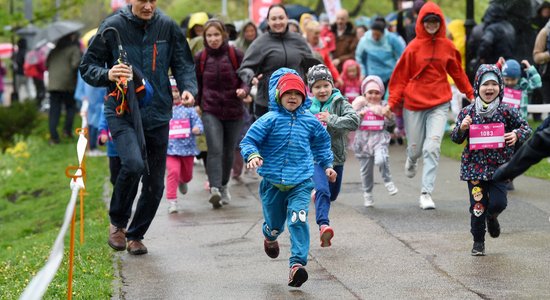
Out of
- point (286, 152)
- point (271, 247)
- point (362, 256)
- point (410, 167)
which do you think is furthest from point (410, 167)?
point (286, 152)

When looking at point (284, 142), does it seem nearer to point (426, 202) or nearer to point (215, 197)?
point (426, 202)

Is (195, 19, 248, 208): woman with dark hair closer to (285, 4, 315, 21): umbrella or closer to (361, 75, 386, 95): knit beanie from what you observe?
(361, 75, 386, 95): knit beanie

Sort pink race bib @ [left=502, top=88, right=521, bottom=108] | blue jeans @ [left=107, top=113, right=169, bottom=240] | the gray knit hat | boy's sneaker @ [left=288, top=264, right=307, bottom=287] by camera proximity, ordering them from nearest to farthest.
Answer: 1. boy's sneaker @ [left=288, top=264, right=307, bottom=287]
2. blue jeans @ [left=107, top=113, right=169, bottom=240]
3. the gray knit hat
4. pink race bib @ [left=502, top=88, right=521, bottom=108]

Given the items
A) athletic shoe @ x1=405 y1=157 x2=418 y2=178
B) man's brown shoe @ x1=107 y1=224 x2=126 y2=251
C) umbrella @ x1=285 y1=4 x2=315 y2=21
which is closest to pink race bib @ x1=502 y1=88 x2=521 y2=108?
athletic shoe @ x1=405 y1=157 x2=418 y2=178

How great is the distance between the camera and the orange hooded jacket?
463 inches

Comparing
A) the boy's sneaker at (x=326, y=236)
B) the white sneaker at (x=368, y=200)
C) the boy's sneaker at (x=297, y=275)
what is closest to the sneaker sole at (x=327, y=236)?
the boy's sneaker at (x=326, y=236)

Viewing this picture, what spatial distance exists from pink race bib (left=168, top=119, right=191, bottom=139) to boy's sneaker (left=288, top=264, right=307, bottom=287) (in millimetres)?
4648

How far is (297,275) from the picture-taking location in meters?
7.79

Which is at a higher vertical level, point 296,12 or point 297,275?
point 296,12

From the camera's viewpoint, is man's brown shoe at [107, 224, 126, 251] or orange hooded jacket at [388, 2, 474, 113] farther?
orange hooded jacket at [388, 2, 474, 113]

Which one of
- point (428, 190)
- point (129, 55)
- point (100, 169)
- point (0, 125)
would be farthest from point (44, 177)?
point (129, 55)

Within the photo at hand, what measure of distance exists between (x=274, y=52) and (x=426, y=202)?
2.16m

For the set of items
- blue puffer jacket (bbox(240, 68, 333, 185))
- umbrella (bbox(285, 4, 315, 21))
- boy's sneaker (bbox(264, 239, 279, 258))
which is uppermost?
blue puffer jacket (bbox(240, 68, 333, 185))

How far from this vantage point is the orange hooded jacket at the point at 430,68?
1176 cm
